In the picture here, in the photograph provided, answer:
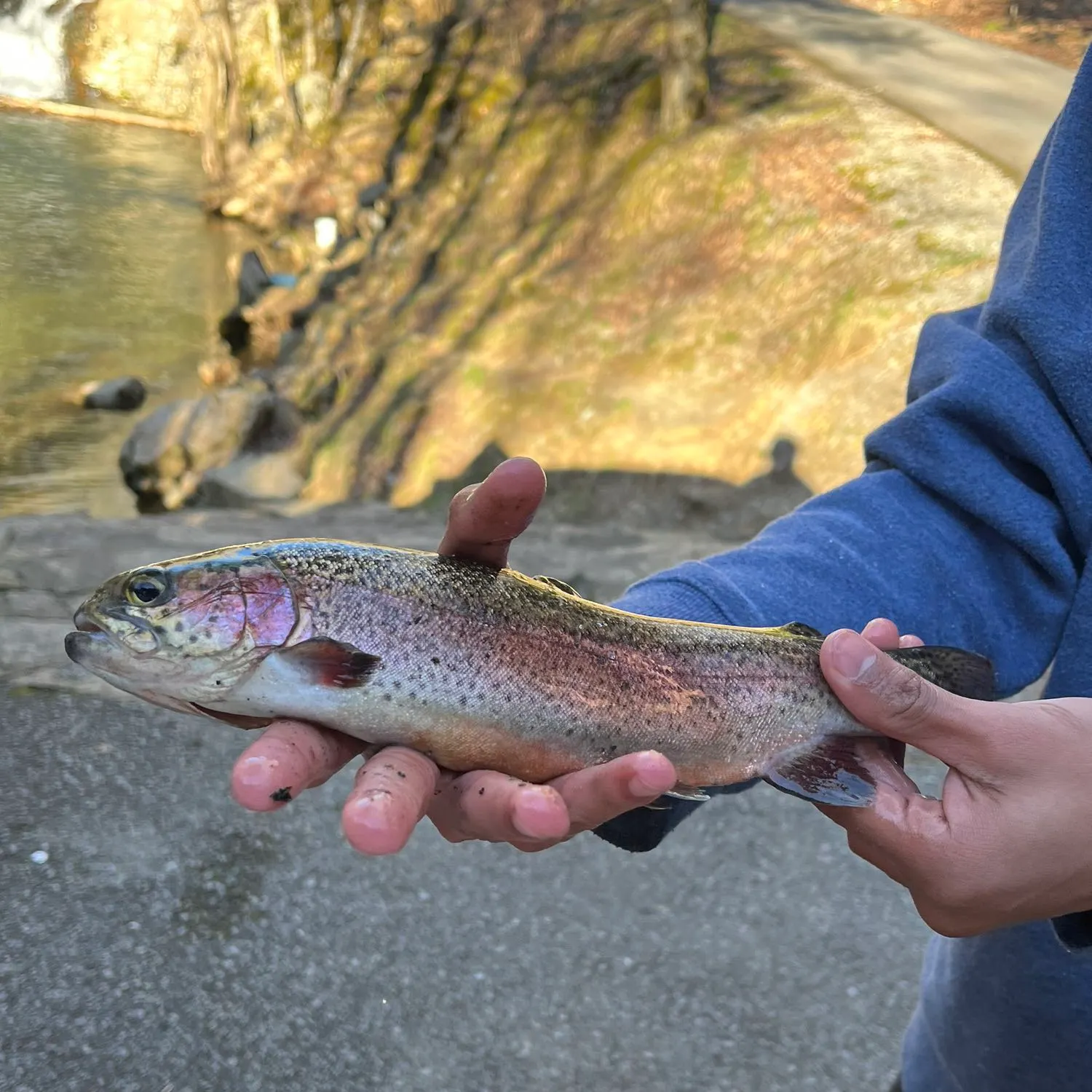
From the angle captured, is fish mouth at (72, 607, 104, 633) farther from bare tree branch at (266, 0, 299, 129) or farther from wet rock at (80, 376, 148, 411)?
bare tree branch at (266, 0, 299, 129)

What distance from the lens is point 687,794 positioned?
6.32ft

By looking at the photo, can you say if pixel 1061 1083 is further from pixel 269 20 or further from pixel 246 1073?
pixel 269 20

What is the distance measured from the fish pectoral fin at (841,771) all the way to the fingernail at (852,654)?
250 millimetres

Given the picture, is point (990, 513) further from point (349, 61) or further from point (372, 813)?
point (349, 61)

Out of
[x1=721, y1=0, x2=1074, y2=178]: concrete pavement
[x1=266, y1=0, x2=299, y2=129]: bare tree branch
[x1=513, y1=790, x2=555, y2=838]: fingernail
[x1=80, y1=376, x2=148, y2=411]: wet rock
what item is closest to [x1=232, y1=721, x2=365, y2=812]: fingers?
[x1=513, y1=790, x2=555, y2=838]: fingernail

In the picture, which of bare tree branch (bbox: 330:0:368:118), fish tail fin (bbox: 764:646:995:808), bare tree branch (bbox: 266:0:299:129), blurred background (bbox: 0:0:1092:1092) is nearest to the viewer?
fish tail fin (bbox: 764:646:995:808)

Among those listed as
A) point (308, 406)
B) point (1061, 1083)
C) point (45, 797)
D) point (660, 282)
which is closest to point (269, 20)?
point (308, 406)

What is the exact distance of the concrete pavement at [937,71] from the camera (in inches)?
464

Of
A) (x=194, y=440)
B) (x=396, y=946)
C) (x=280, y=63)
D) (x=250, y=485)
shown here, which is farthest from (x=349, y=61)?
(x=396, y=946)

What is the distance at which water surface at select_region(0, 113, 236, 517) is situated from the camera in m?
11.8

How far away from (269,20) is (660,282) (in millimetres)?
17634

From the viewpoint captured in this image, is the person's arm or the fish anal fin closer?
the fish anal fin

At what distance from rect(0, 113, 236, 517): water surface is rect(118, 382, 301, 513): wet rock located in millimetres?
437

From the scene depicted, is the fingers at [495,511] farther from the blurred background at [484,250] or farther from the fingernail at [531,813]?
the blurred background at [484,250]
